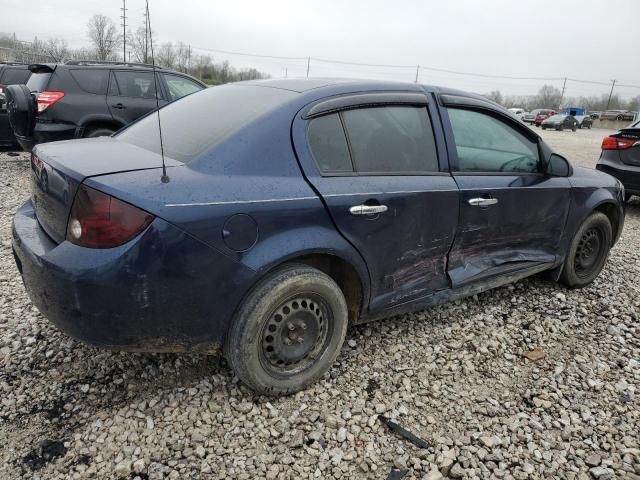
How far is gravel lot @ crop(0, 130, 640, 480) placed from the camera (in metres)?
2.15

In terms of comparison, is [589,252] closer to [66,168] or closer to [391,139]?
[391,139]

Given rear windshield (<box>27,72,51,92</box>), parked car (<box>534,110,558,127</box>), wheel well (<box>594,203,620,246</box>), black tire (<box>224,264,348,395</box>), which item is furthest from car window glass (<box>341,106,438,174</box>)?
parked car (<box>534,110,558,127</box>)

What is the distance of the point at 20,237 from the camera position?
2406 mm

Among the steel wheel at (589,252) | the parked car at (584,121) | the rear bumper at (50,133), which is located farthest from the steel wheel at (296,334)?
the parked car at (584,121)

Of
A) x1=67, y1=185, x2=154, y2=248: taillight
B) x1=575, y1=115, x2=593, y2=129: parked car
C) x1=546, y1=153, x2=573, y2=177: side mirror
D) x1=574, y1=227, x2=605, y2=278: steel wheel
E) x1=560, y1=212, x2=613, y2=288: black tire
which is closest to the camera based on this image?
x1=67, y1=185, x2=154, y2=248: taillight

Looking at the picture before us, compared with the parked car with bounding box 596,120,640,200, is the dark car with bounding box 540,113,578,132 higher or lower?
lower

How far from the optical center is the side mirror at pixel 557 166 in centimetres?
355

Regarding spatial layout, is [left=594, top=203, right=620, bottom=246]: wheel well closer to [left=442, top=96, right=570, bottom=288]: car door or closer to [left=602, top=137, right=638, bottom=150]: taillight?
[left=442, top=96, right=570, bottom=288]: car door

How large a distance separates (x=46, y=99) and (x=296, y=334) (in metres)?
6.16

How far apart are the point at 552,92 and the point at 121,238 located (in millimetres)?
95162

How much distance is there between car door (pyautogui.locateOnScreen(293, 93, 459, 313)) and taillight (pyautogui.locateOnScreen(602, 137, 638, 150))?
5.51m

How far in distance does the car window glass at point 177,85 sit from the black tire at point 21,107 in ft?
6.66

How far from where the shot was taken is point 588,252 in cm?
419

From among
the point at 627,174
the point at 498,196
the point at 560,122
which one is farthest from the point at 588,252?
the point at 560,122
